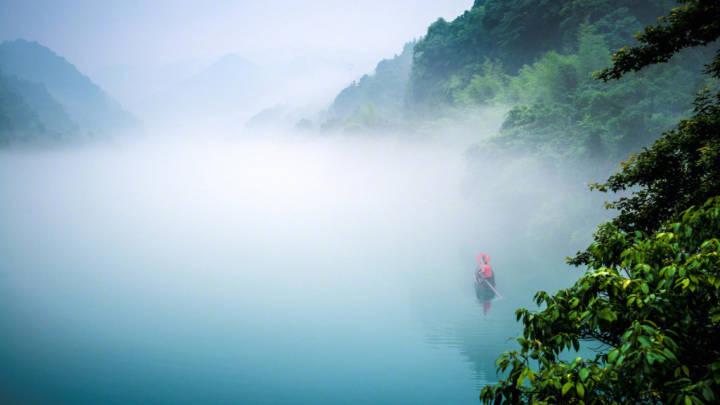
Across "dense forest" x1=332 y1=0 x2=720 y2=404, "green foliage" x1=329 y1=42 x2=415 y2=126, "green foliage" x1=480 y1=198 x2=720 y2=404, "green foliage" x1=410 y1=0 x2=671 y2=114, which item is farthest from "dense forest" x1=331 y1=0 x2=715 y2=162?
"green foliage" x1=329 y1=42 x2=415 y2=126

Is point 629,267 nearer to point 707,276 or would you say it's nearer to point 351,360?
point 707,276

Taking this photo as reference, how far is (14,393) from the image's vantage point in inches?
590

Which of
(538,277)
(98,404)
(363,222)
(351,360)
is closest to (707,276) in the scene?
(351,360)

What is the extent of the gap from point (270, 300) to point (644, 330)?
23.6 metres

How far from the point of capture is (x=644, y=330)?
316 centimetres

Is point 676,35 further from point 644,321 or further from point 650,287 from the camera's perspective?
point 644,321

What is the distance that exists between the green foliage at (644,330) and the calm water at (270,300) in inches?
435

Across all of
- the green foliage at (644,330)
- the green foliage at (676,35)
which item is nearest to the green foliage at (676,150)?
the green foliage at (676,35)

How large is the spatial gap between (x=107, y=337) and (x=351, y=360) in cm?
1262

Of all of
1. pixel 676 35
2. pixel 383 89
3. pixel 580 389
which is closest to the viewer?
pixel 580 389

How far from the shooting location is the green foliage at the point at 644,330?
9.46 ft

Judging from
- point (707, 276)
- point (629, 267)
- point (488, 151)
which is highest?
point (488, 151)

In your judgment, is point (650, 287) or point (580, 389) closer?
point (580, 389)

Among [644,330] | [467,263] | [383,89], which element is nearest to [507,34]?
[467,263]
